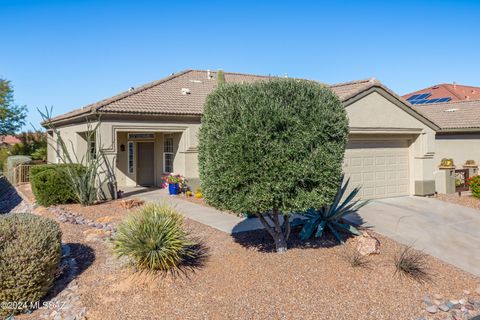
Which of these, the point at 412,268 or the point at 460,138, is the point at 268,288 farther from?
the point at 460,138

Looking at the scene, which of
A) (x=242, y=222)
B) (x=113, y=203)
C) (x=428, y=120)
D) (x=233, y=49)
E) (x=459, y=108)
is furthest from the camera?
(x=459, y=108)

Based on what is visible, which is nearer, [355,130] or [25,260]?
[25,260]

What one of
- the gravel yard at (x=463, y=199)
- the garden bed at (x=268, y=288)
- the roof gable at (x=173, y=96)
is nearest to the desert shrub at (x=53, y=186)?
the roof gable at (x=173, y=96)

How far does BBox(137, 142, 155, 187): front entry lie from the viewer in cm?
1909

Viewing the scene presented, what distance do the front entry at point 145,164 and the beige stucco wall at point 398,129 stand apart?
10105 mm

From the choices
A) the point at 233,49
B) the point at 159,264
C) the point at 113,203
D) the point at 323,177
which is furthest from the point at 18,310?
the point at 233,49

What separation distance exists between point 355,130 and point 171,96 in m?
8.16

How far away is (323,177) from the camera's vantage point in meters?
7.06

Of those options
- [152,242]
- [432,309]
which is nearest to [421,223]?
[432,309]

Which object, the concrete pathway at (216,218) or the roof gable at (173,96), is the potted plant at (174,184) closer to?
the concrete pathway at (216,218)

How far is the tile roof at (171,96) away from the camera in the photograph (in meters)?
14.5

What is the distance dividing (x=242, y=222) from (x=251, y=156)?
4127 millimetres

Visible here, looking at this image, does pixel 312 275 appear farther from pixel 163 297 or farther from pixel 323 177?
pixel 163 297

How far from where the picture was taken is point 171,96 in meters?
17.3
